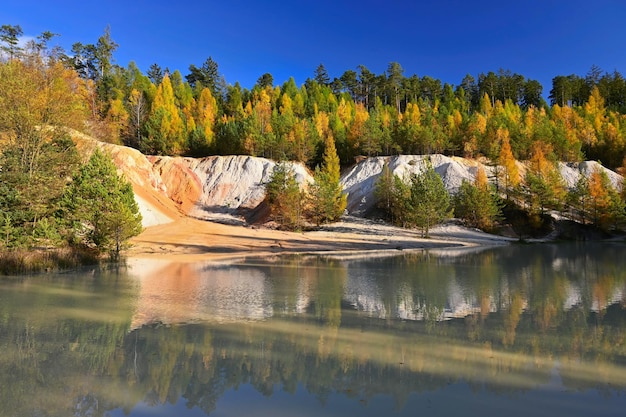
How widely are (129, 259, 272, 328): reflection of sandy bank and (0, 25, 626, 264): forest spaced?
9487 millimetres

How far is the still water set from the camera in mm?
6035

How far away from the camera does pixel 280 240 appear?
1751 inches

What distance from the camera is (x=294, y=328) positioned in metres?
10.4

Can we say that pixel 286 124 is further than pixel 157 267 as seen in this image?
Yes

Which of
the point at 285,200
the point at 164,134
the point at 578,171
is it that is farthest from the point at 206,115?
the point at 578,171

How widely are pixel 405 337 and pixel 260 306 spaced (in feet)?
17.5

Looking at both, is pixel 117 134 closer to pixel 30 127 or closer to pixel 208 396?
pixel 30 127

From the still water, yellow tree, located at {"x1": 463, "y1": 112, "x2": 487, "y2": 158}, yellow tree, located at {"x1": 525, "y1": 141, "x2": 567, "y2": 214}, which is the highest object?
yellow tree, located at {"x1": 463, "y1": 112, "x2": 487, "y2": 158}

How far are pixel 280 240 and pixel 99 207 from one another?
66.6 feet

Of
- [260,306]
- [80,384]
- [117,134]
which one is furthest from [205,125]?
[80,384]

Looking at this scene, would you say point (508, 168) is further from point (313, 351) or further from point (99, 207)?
point (313, 351)

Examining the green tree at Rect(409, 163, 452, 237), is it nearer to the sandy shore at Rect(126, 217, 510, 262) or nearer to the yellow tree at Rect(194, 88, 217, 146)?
the sandy shore at Rect(126, 217, 510, 262)

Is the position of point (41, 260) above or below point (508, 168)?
below

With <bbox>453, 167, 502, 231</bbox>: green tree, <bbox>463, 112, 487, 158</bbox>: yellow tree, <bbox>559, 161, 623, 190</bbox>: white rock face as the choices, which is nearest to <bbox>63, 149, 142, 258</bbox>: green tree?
<bbox>453, 167, 502, 231</bbox>: green tree
